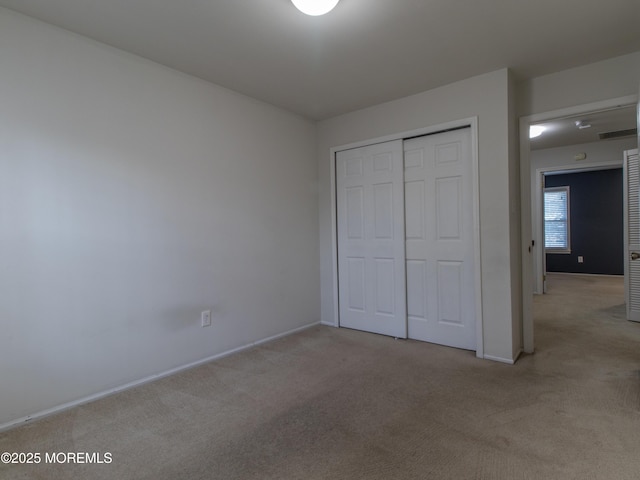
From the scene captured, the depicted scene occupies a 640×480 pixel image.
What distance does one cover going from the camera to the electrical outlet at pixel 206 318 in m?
2.89

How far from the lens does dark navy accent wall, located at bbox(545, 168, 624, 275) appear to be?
690 cm

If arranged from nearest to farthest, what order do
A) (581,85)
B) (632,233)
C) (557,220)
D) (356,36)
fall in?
(356,36) < (581,85) < (632,233) < (557,220)

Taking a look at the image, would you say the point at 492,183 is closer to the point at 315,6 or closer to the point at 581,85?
the point at 581,85

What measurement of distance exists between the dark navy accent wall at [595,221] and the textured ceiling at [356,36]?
18.9ft

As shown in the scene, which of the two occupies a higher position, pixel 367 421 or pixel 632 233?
pixel 632 233

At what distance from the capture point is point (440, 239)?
127 inches

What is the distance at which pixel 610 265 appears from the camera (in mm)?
A: 7055

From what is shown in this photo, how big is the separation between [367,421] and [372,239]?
6.78 ft

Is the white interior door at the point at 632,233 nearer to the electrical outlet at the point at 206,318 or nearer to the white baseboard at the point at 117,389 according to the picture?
the white baseboard at the point at 117,389

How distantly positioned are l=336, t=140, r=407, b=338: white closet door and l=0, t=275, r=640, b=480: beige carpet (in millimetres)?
Answer: 653

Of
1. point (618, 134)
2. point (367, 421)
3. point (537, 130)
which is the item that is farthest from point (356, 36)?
point (618, 134)

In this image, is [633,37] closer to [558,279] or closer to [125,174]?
[125,174]

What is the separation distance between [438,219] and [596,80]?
1657 mm

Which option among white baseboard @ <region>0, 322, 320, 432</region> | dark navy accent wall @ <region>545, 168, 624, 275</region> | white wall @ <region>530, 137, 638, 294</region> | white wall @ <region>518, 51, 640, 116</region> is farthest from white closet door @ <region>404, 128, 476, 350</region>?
dark navy accent wall @ <region>545, 168, 624, 275</region>
